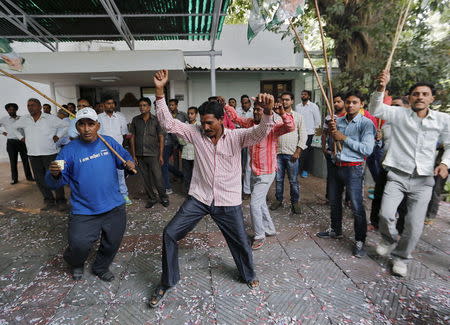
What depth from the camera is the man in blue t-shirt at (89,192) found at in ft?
9.96

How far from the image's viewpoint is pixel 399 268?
3.22m

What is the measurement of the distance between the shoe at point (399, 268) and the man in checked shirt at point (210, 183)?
166 centimetres

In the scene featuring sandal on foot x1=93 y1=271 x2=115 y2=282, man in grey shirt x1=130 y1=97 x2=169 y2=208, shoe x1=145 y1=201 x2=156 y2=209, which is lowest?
sandal on foot x1=93 y1=271 x2=115 y2=282

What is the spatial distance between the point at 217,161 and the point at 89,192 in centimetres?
143

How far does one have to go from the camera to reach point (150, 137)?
5508 mm

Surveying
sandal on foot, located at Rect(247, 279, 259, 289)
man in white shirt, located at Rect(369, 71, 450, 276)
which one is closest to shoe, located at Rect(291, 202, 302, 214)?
man in white shirt, located at Rect(369, 71, 450, 276)

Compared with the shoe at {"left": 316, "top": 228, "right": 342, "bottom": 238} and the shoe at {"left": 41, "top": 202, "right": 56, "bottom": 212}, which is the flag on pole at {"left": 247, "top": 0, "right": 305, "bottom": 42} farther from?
the shoe at {"left": 41, "top": 202, "right": 56, "bottom": 212}

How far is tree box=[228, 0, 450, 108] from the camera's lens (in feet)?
19.4

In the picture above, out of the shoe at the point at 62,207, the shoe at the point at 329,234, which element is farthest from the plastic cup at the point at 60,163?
the shoe at the point at 329,234

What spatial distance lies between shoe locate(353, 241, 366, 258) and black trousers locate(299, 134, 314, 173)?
14.8 feet

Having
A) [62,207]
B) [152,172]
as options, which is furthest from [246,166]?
[62,207]

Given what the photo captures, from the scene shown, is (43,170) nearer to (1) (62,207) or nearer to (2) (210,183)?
(1) (62,207)

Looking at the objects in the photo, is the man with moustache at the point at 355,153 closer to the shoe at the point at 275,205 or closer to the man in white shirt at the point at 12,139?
the shoe at the point at 275,205

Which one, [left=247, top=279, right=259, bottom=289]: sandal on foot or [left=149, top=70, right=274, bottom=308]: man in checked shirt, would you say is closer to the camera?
[left=149, top=70, right=274, bottom=308]: man in checked shirt
